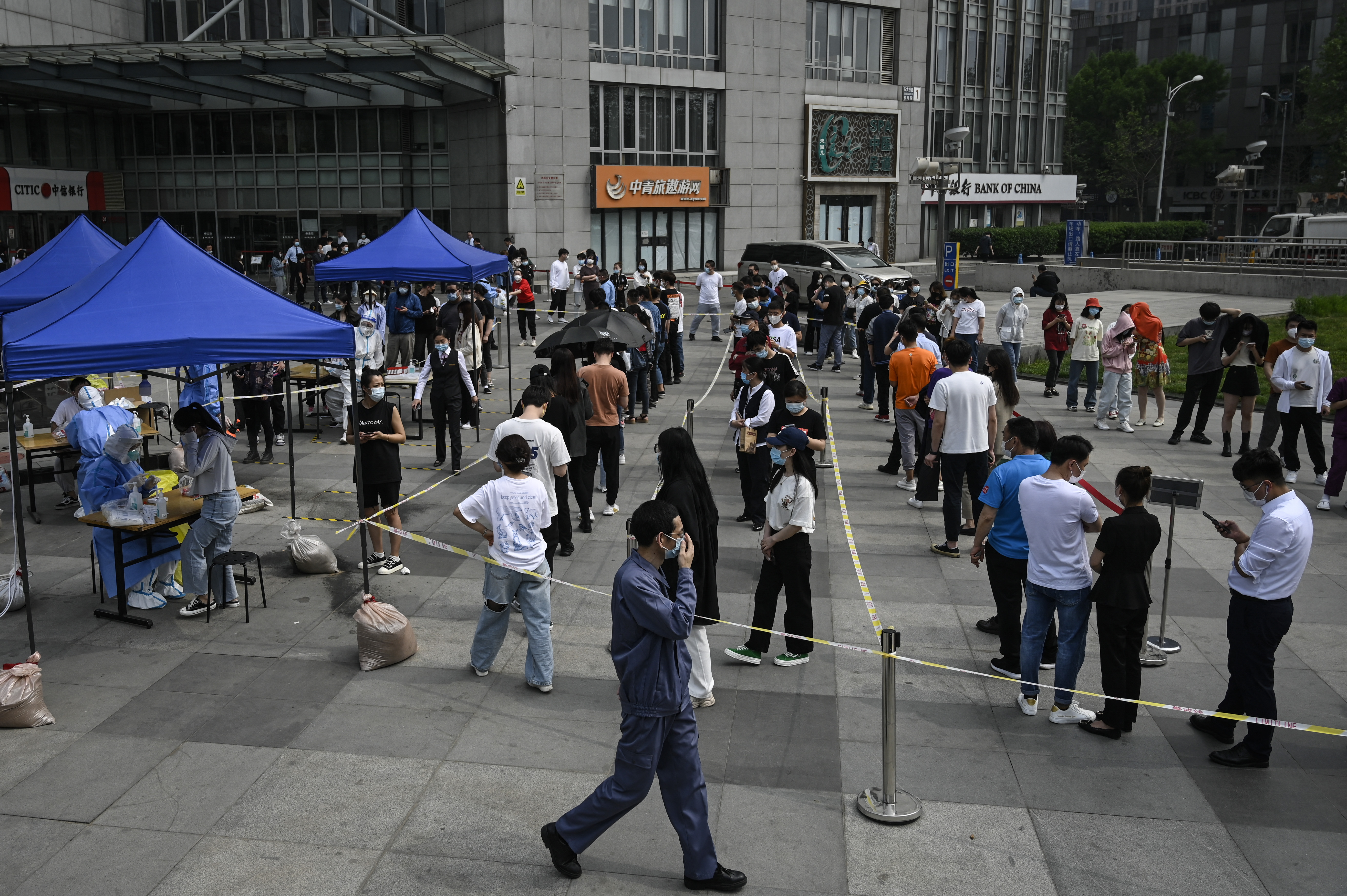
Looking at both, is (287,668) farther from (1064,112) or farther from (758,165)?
(1064,112)

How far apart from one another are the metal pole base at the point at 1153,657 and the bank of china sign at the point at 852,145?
35.6m

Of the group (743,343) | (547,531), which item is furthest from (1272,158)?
(547,531)

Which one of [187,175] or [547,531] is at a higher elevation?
[187,175]

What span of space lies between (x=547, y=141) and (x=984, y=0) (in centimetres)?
2830

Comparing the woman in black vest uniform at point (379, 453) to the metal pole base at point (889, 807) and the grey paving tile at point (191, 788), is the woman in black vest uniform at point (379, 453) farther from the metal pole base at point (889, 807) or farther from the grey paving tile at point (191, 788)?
the metal pole base at point (889, 807)

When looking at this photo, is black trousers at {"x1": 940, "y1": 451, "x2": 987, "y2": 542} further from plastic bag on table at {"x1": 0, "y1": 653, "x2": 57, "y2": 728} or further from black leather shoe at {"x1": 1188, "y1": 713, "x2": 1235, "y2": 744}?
plastic bag on table at {"x1": 0, "y1": 653, "x2": 57, "y2": 728}

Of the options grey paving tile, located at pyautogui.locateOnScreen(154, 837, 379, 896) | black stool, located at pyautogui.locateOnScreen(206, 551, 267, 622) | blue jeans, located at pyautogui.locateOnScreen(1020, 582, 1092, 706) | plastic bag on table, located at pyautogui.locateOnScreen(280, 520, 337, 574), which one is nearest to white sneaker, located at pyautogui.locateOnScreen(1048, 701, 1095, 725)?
blue jeans, located at pyautogui.locateOnScreen(1020, 582, 1092, 706)

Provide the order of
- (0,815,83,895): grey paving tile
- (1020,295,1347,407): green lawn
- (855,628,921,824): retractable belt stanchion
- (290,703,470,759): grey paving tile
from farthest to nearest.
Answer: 1. (1020,295,1347,407): green lawn
2. (290,703,470,759): grey paving tile
3. (855,628,921,824): retractable belt stanchion
4. (0,815,83,895): grey paving tile

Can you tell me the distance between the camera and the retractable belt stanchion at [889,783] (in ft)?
17.7

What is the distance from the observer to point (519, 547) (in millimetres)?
7035

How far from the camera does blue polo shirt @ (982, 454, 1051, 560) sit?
23.3 ft

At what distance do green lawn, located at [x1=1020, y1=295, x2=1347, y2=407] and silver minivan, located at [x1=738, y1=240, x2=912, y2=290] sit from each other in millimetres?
6931

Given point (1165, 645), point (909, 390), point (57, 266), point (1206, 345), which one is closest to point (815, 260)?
point (1206, 345)

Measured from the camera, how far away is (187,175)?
131ft
